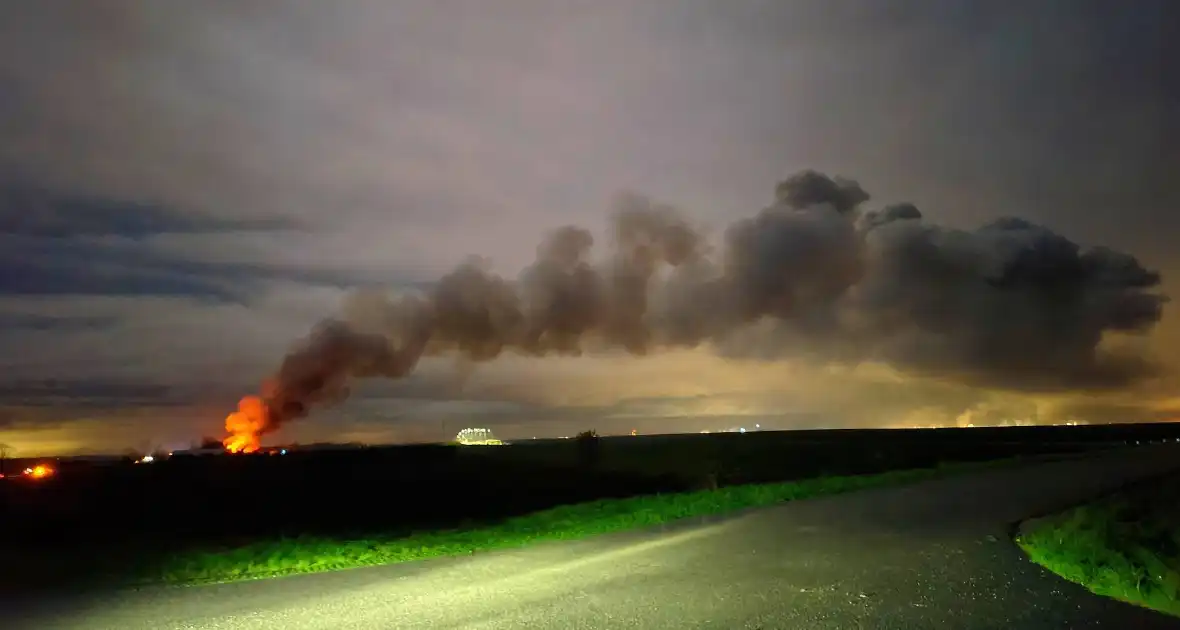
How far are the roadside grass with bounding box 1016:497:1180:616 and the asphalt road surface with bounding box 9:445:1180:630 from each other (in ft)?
1.32

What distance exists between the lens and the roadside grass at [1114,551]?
10.3 m

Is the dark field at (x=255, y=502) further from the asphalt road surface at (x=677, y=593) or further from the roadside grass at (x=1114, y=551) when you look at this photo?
the roadside grass at (x=1114, y=551)

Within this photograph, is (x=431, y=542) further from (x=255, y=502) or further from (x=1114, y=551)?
(x=255, y=502)

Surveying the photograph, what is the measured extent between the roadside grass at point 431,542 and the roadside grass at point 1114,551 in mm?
6881

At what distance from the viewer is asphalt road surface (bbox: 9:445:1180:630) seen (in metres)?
8.90

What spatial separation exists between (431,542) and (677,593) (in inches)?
324

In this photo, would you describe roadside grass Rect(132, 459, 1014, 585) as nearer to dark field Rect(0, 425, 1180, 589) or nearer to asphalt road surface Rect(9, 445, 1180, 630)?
dark field Rect(0, 425, 1180, 589)

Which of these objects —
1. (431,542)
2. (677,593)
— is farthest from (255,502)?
(677,593)

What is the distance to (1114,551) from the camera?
12.6 metres

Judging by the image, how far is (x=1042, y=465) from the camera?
34.4 m

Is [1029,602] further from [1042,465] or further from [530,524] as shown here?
[1042,465]

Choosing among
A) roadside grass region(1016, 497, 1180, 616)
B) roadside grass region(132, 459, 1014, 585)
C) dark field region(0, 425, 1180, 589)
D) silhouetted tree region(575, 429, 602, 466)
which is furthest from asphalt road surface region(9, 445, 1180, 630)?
silhouetted tree region(575, 429, 602, 466)

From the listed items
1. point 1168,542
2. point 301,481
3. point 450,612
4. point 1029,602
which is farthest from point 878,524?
point 301,481

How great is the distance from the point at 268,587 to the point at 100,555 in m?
8.88
